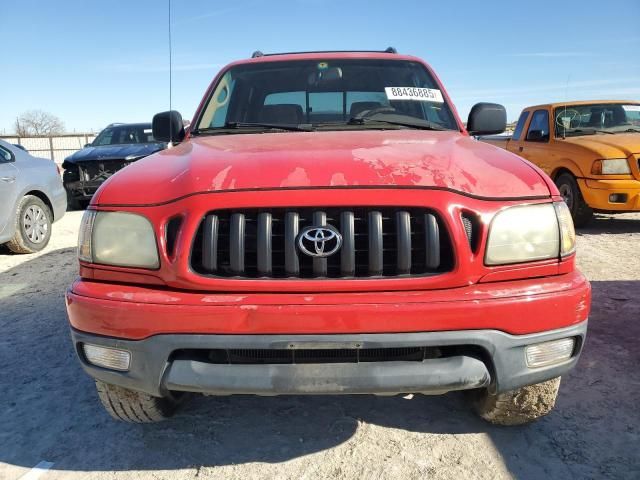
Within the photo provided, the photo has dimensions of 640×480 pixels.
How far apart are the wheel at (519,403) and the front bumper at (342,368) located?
37 cm

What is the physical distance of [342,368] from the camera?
1784mm

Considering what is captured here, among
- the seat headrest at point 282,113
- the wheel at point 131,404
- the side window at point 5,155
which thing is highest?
the seat headrest at point 282,113

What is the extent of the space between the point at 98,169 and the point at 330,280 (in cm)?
857

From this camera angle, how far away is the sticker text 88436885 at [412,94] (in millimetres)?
3082

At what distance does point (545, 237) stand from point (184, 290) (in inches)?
53.9

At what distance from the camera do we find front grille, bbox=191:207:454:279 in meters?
1.82

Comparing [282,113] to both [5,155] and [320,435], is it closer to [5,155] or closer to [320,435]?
[320,435]

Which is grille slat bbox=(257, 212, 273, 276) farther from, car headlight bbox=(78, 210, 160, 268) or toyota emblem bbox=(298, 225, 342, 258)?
car headlight bbox=(78, 210, 160, 268)

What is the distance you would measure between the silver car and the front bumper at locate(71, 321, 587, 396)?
16.2 feet

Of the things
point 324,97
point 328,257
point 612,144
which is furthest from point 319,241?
point 612,144

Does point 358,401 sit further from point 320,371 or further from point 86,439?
point 86,439

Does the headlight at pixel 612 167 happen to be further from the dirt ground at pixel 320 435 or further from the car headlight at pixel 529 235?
the car headlight at pixel 529 235

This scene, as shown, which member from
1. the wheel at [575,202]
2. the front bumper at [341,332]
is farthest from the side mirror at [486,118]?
the wheel at [575,202]

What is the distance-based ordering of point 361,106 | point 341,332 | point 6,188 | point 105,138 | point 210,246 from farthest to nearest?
point 105,138, point 6,188, point 361,106, point 210,246, point 341,332
